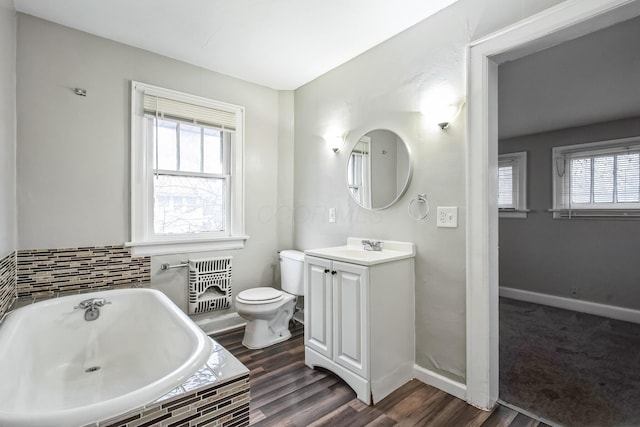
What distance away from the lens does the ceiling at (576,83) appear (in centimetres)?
203

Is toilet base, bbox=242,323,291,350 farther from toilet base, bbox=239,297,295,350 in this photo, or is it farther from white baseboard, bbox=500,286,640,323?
white baseboard, bbox=500,286,640,323

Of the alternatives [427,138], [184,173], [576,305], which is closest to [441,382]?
[427,138]

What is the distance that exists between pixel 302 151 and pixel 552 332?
9.78 feet

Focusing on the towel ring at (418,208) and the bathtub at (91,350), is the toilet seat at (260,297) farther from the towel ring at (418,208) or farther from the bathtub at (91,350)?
the towel ring at (418,208)

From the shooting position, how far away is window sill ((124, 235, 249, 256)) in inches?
99.1

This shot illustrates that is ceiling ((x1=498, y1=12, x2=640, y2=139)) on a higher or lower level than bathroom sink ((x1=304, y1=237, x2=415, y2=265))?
higher

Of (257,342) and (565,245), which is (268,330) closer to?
(257,342)

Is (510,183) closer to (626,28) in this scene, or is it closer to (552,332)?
(552,332)

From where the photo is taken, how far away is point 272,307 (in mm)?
2527

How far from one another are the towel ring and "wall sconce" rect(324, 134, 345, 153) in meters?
0.90

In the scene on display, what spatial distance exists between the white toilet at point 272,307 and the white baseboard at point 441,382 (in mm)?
1156

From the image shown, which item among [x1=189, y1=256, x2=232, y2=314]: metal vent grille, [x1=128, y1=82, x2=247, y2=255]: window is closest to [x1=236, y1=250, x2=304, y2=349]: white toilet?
[x1=189, y1=256, x2=232, y2=314]: metal vent grille

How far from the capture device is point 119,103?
2.43m

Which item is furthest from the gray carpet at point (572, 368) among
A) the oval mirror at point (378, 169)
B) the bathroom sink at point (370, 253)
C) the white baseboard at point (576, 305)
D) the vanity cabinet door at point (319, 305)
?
the oval mirror at point (378, 169)
